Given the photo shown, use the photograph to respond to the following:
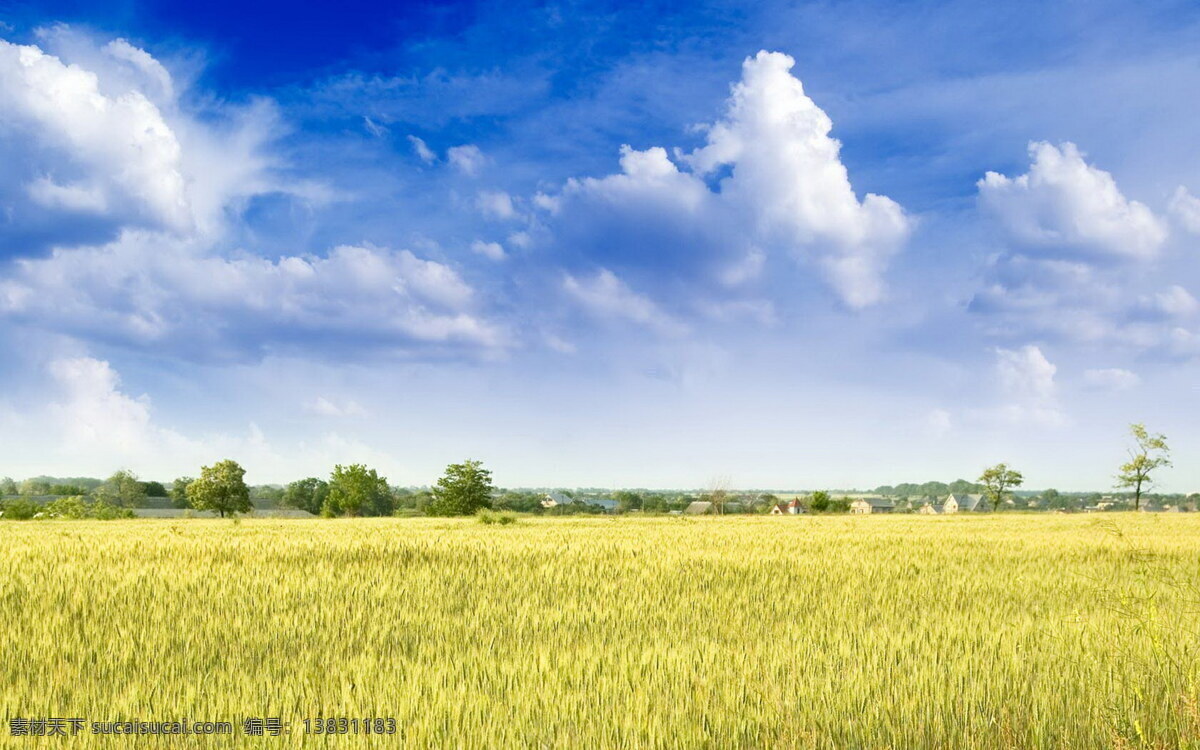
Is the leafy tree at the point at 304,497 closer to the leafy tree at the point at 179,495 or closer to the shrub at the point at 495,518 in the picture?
the leafy tree at the point at 179,495

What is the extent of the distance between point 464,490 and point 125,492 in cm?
8606

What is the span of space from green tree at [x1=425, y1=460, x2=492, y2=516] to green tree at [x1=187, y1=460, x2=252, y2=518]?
23.5 m

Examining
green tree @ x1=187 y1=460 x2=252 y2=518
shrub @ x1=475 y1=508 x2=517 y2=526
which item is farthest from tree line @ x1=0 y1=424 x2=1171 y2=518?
shrub @ x1=475 y1=508 x2=517 y2=526

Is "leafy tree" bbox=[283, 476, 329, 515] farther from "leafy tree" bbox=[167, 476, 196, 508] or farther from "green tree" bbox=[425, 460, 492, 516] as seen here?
"green tree" bbox=[425, 460, 492, 516]

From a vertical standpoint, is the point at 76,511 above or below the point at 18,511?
below

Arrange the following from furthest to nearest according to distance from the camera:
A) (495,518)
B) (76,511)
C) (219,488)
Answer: (219,488) < (76,511) < (495,518)

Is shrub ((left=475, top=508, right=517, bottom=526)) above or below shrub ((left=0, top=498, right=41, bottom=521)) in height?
above

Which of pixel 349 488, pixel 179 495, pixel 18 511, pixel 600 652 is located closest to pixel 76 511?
pixel 18 511

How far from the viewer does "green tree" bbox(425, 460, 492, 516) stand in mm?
84938

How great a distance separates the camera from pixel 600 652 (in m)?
6.32

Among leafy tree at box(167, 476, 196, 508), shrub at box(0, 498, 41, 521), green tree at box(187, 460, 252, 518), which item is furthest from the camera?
leafy tree at box(167, 476, 196, 508)

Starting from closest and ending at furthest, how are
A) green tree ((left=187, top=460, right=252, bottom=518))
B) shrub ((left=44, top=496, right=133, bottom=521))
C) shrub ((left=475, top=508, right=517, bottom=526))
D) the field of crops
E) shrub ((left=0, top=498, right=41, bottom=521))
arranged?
1. the field of crops
2. shrub ((left=475, top=508, right=517, bottom=526))
3. shrub ((left=0, top=498, right=41, bottom=521))
4. shrub ((left=44, top=496, right=133, bottom=521))
5. green tree ((left=187, top=460, right=252, bottom=518))

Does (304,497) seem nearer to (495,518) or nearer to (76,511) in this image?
(76,511)

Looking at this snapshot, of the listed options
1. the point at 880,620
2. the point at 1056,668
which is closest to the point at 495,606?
the point at 880,620
